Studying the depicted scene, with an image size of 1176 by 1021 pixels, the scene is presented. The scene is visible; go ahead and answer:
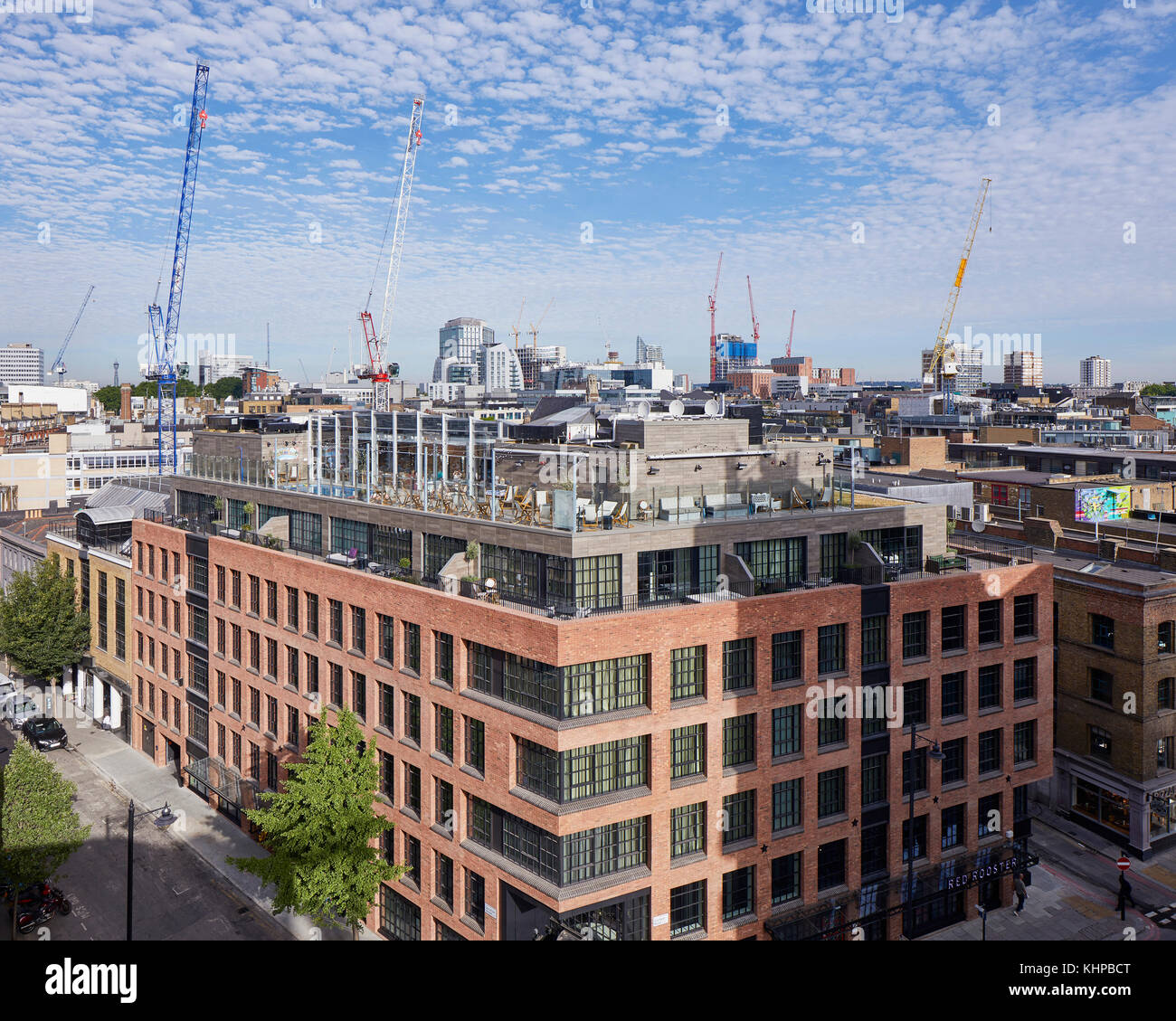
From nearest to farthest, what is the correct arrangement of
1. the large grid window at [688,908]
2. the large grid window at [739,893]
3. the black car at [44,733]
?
the large grid window at [688,908] < the large grid window at [739,893] < the black car at [44,733]

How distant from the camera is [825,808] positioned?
4081 centimetres

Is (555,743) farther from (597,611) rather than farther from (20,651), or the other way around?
(20,651)

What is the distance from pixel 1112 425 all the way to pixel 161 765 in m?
134

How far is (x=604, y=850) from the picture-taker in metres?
34.9

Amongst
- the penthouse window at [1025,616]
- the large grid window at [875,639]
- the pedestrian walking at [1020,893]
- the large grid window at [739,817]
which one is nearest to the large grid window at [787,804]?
the large grid window at [739,817]

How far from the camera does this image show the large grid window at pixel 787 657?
128 ft

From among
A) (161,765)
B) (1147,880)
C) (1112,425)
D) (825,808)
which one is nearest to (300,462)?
(161,765)

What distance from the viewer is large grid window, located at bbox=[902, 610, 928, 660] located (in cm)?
4275

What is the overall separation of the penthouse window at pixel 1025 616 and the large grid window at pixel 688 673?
774 inches

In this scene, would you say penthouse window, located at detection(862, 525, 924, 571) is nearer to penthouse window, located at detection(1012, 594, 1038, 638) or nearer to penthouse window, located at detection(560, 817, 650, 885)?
penthouse window, located at detection(1012, 594, 1038, 638)

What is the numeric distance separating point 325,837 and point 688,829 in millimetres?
15698

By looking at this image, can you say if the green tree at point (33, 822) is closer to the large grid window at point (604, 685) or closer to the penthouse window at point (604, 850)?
the penthouse window at point (604, 850)
